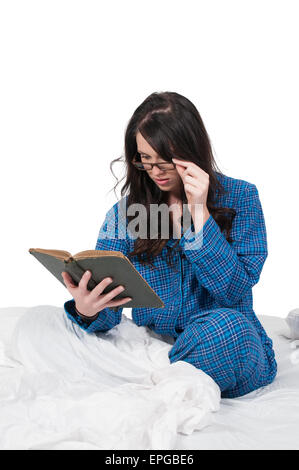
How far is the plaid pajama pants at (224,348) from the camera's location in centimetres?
203

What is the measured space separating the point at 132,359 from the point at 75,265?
1.70 feet

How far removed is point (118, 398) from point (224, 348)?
0.40 m

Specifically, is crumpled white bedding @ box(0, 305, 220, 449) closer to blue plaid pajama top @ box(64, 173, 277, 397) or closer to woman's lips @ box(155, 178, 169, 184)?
blue plaid pajama top @ box(64, 173, 277, 397)

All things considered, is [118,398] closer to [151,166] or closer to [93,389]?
[93,389]

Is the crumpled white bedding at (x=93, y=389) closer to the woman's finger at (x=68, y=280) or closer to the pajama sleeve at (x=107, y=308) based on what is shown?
the pajama sleeve at (x=107, y=308)

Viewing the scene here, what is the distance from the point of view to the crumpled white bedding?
5.74 ft

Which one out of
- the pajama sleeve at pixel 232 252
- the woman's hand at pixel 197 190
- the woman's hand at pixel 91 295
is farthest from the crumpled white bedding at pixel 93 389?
the woman's hand at pixel 197 190

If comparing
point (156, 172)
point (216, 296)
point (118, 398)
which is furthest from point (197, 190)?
point (118, 398)

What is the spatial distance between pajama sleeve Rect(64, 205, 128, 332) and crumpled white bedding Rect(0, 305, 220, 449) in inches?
1.4

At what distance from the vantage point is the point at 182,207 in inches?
94.2

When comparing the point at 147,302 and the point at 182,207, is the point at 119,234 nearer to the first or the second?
the point at 182,207

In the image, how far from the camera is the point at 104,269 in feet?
6.32

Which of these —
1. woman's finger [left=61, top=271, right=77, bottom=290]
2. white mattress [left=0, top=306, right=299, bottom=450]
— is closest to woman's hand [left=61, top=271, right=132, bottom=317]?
woman's finger [left=61, top=271, right=77, bottom=290]

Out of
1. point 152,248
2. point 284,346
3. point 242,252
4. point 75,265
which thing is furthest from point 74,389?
point 284,346
